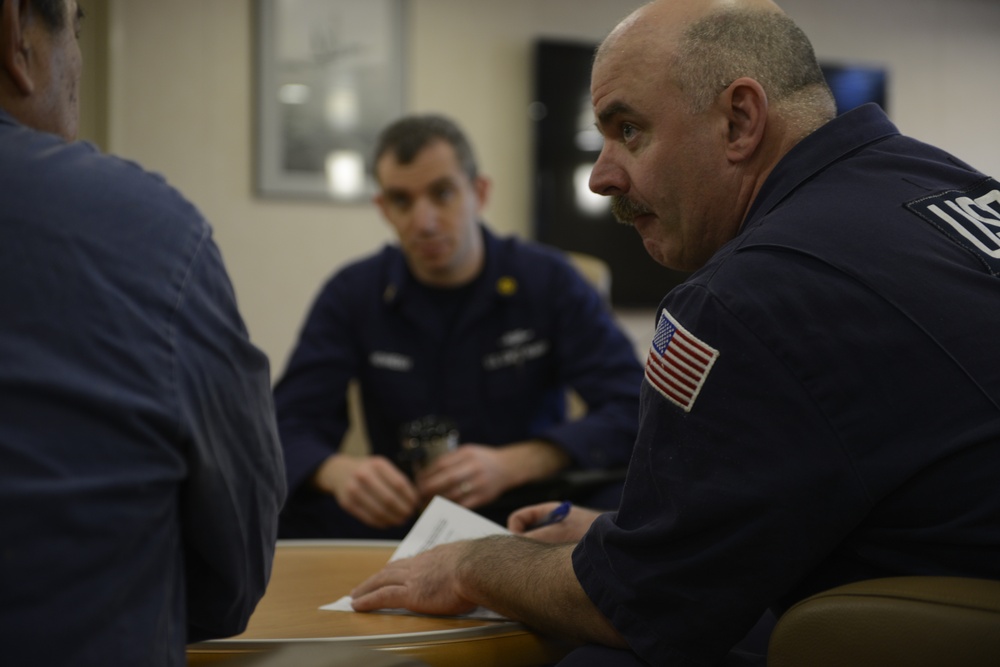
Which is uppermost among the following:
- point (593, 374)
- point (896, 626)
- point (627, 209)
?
point (627, 209)

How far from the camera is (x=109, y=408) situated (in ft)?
2.31

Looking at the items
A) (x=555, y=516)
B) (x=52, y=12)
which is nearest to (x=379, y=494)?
(x=555, y=516)

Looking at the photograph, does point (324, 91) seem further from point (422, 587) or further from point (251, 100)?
point (422, 587)

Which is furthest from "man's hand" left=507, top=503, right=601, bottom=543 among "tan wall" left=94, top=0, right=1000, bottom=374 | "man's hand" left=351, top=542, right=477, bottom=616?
"tan wall" left=94, top=0, right=1000, bottom=374

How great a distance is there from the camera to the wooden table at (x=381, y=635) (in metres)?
1.08

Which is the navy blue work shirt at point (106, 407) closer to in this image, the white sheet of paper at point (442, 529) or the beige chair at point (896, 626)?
the beige chair at point (896, 626)

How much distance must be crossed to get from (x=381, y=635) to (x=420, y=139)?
5.26 ft

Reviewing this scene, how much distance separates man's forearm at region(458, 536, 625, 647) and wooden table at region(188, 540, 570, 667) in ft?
0.12

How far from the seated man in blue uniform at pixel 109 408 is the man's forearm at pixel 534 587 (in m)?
0.38

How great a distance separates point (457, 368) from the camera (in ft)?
7.97

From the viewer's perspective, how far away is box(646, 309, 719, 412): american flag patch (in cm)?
95

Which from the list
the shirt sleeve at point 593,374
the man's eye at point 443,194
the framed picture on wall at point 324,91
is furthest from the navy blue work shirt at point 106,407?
the framed picture on wall at point 324,91

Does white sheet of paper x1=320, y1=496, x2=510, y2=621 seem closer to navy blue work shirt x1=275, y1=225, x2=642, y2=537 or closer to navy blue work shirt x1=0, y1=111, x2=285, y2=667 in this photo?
navy blue work shirt x1=0, y1=111, x2=285, y2=667

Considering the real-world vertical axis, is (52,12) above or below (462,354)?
above
